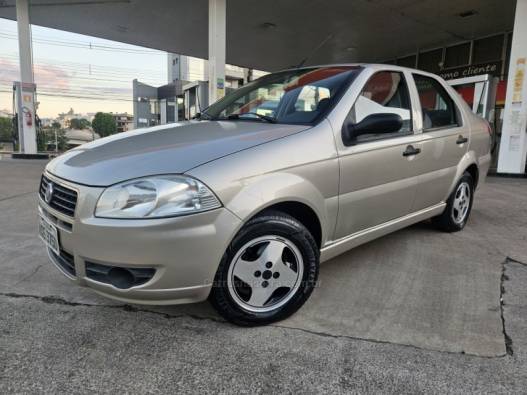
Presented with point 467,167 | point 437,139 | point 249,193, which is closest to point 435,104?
point 437,139

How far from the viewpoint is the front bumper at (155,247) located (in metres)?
1.80

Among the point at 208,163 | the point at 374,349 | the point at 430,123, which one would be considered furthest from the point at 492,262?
the point at 208,163

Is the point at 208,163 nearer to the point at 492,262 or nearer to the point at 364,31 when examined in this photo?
the point at 492,262

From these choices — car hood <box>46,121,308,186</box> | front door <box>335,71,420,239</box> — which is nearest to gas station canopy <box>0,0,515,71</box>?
front door <box>335,71,420,239</box>

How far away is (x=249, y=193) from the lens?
1991mm

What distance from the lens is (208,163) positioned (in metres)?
1.94

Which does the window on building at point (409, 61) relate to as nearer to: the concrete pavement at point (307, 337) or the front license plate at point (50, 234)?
the concrete pavement at point (307, 337)

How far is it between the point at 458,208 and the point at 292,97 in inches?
90.8

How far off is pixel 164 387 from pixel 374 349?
1.05m

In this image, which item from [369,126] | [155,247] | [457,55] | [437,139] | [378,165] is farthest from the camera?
[457,55]

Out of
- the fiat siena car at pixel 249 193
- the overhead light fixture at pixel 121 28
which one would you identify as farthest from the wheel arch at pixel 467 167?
the overhead light fixture at pixel 121 28

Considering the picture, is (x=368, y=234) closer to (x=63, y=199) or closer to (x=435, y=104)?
(x=435, y=104)

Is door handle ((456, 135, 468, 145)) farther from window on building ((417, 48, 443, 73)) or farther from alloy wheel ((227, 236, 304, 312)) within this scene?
window on building ((417, 48, 443, 73))

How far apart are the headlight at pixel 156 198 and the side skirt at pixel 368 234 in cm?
99
